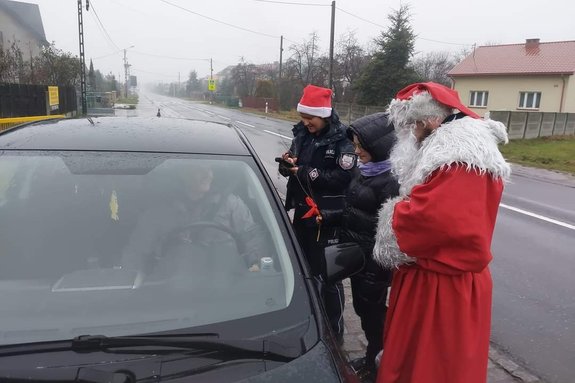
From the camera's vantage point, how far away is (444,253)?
2047 mm

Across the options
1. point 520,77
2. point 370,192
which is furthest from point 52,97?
point 520,77

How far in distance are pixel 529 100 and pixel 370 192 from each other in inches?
1361

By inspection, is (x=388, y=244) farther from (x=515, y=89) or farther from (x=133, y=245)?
(x=515, y=89)

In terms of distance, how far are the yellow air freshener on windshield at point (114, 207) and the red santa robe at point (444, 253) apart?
119cm

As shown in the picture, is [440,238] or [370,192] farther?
[370,192]

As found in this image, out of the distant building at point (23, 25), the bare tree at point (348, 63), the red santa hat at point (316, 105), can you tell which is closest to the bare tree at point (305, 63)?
the bare tree at point (348, 63)

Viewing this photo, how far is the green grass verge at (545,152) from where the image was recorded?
1427 cm

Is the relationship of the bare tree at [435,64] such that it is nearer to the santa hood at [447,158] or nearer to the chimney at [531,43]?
the chimney at [531,43]

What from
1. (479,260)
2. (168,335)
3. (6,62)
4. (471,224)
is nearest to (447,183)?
(471,224)

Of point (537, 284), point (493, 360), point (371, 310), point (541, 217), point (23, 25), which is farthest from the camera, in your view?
point (23, 25)

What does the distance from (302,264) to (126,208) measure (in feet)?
2.53

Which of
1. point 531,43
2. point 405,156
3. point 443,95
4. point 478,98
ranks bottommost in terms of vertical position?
point 405,156

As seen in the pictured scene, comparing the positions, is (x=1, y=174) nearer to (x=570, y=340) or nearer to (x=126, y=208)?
(x=126, y=208)

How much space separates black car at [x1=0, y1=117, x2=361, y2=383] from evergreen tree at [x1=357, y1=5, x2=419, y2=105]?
30815mm
